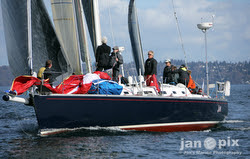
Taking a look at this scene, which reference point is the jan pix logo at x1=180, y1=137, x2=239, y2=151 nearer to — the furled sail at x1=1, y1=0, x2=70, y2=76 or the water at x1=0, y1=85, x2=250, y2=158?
the water at x1=0, y1=85, x2=250, y2=158

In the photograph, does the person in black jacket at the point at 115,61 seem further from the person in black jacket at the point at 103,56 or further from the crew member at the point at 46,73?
the crew member at the point at 46,73

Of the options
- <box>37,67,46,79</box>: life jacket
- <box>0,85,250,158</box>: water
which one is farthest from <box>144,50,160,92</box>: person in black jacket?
<box>37,67,46,79</box>: life jacket

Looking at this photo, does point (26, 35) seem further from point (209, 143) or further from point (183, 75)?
point (209, 143)

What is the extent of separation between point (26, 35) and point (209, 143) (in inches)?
248

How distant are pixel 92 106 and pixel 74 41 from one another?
3.06 metres

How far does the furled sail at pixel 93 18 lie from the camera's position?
1419 cm

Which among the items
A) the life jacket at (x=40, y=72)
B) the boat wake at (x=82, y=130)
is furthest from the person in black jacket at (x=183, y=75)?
the life jacket at (x=40, y=72)

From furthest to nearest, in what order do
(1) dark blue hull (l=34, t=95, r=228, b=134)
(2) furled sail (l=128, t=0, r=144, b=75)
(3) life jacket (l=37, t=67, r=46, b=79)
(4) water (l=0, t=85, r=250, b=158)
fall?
(2) furled sail (l=128, t=0, r=144, b=75) → (3) life jacket (l=37, t=67, r=46, b=79) → (1) dark blue hull (l=34, t=95, r=228, b=134) → (4) water (l=0, t=85, r=250, b=158)

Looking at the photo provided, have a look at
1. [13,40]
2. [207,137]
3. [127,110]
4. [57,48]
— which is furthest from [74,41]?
[207,137]

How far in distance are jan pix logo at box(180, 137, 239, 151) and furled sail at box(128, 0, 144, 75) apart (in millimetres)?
5254

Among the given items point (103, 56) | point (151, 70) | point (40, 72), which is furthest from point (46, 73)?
point (151, 70)

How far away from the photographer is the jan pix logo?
1116 centimetres

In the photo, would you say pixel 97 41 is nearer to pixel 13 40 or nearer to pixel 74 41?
pixel 74 41

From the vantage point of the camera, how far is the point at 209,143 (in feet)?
38.8
